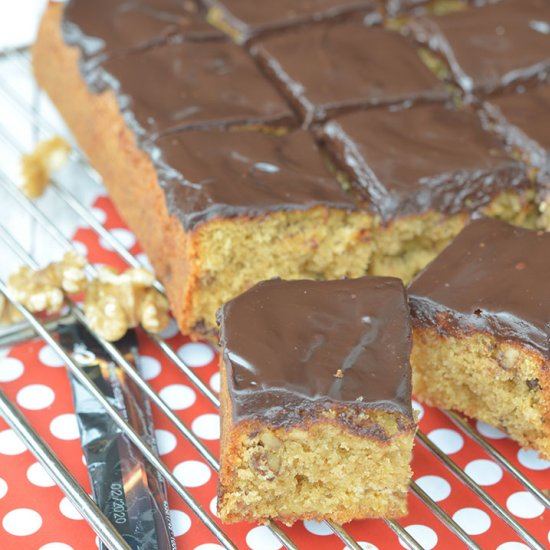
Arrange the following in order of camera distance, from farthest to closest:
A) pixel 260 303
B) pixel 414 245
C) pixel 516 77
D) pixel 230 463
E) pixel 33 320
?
pixel 516 77 → pixel 414 245 → pixel 33 320 → pixel 260 303 → pixel 230 463

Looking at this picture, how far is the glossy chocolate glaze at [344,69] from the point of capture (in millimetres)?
3119

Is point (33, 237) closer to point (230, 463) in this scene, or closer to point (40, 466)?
point (40, 466)

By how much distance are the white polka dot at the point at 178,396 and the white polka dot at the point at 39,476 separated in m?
0.39

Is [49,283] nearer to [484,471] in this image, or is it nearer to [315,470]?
[315,470]

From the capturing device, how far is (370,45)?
131 inches

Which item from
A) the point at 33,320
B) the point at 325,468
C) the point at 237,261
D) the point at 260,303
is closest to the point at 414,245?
the point at 237,261

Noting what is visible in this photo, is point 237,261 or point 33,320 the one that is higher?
point 33,320

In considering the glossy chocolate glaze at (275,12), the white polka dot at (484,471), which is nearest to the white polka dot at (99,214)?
the glossy chocolate glaze at (275,12)

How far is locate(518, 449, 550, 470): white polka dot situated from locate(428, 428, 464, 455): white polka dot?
160 mm

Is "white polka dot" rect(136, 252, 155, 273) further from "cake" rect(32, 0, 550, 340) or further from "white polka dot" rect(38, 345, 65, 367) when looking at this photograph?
"white polka dot" rect(38, 345, 65, 367)

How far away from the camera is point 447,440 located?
8.69ft

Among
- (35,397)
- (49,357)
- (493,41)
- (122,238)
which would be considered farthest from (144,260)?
(493,41)

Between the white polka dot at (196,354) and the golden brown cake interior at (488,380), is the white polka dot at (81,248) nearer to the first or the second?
the white polka dot at (196,354)

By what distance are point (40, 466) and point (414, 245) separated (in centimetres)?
127
